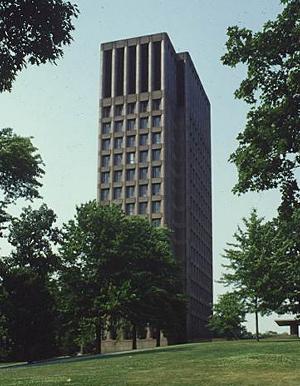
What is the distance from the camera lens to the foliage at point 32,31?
1262 centimetres

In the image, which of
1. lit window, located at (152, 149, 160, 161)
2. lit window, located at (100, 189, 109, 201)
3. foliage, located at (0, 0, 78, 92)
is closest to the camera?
foliage, located at (0, 0, 78, 92)

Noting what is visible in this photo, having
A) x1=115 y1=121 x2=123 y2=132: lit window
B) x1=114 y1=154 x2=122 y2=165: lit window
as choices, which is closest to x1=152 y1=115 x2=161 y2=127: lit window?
x1=115 y1=121 x2=123 y2=132: lit window

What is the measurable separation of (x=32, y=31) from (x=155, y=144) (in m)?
121

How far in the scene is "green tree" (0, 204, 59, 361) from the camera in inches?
2181

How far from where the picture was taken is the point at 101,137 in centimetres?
13812

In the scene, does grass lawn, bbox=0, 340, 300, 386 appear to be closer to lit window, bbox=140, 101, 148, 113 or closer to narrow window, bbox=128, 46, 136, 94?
lit window, bbox=140, 101, 148, 113

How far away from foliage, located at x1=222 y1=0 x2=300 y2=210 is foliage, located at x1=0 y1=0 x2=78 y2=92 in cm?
1279

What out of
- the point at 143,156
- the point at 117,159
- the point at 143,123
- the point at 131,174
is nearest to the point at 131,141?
the point at 143,156

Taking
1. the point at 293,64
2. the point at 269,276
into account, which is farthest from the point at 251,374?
the point at 269,276

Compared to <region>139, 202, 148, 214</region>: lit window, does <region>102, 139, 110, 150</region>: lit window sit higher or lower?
higher

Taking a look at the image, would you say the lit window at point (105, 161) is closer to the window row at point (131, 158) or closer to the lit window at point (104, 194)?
the window row at point (131, 158)

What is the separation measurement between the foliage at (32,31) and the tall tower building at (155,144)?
378 feet

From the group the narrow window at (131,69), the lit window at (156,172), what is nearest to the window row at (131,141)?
the lit window at (156,172)

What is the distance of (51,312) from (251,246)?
1940 centimetres
